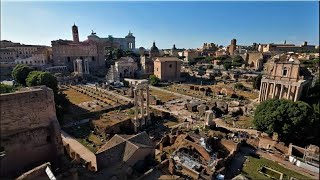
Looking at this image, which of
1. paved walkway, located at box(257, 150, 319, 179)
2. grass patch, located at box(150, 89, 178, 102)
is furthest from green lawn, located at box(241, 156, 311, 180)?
grass patch, located at box(150, 89, 178, 102)

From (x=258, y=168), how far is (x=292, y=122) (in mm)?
7604

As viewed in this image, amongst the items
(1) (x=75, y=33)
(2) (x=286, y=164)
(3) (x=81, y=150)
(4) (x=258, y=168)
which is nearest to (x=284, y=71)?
(2) (x=286, y=164)

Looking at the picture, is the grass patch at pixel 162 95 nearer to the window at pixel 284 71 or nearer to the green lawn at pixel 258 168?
the window at pixel 284 71

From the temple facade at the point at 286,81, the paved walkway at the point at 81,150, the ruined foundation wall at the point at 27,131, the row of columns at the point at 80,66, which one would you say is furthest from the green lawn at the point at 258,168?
the row of columns at the point at 80,66

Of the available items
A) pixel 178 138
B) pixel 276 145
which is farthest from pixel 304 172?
pixel 178 138

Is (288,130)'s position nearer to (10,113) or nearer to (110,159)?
(110,159)

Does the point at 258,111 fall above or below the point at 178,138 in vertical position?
above

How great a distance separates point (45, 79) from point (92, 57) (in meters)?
59.7

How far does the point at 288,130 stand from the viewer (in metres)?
25.4

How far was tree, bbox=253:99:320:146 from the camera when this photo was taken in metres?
24.7

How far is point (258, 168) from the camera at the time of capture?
22.0 m

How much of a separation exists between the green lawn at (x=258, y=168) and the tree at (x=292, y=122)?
493cm

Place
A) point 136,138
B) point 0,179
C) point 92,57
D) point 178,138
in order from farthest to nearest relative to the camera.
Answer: point 92,57 < point 178,138 < point 136,138 < point 0,179

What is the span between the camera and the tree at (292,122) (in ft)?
81.1
